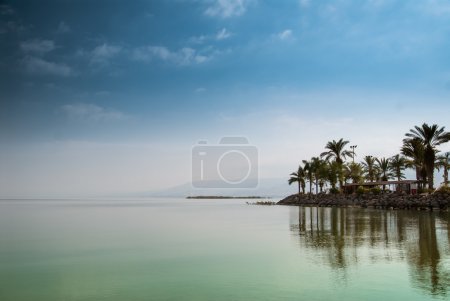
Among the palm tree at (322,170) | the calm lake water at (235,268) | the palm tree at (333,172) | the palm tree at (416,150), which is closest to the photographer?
the calm lake water at (235,268)

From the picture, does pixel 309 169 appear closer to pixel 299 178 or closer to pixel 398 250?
pixel 299 178

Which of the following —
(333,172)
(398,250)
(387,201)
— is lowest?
(398,250)

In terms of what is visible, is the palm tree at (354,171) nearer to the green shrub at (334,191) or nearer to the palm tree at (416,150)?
the green shrub at (334,191)

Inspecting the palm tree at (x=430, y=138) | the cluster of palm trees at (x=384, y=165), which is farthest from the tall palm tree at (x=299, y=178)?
the palm tree at (x=430, y=138)

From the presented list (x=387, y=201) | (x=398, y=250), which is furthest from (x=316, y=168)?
(x=398, y=250)

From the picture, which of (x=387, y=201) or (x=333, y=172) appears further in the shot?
(x=333, y=172)

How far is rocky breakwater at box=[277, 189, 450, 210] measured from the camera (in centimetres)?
5419

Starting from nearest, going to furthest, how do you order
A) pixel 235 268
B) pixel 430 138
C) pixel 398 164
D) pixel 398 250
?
pixel 235 268 < pixel 398 250 < pixel 430 138 < pixel 398 164

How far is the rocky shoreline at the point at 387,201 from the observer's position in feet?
178

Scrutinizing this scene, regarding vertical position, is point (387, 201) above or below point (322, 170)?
below

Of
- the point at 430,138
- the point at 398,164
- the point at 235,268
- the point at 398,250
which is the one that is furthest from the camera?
the point at 398,164

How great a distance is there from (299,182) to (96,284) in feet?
348

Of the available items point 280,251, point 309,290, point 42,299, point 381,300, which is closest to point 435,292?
point 381,300

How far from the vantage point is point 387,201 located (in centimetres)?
6544
